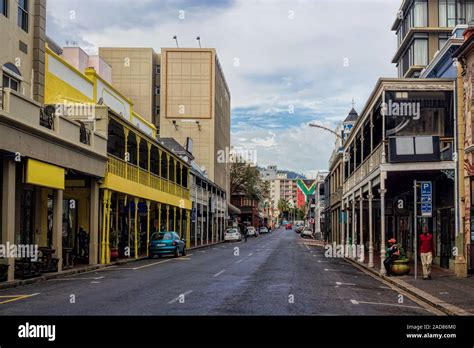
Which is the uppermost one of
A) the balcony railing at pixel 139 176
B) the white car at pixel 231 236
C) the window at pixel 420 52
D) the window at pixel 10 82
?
the window at pixel 420 52

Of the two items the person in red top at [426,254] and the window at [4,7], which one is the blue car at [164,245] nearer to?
the window at [4,7]

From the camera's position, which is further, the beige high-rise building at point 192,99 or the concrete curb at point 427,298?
the beige high-rise building at point 192,99

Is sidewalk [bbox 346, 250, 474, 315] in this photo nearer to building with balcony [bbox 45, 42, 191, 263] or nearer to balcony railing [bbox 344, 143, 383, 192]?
balcony railing [bbox 344, 143, 383, 192]

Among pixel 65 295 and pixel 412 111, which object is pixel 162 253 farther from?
pixel 65 295

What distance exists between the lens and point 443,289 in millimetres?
17516

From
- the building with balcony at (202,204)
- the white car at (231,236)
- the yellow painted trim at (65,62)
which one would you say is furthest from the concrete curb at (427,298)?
the white car at (231,236)

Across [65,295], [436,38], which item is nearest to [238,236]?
[436,38]

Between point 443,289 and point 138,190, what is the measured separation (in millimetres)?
19906

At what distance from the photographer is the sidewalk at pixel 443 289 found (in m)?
13.9

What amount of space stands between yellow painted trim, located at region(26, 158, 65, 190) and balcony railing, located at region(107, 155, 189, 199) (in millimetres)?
6149

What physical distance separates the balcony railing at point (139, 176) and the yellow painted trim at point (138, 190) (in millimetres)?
258

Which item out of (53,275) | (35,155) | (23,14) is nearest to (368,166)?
(53,275)

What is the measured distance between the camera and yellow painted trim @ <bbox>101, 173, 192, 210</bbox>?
94.6ft
